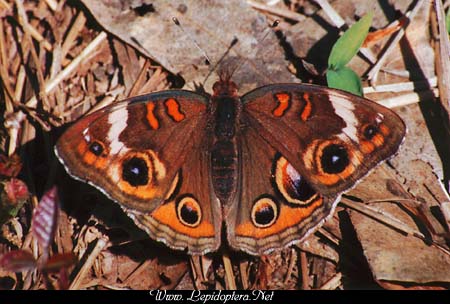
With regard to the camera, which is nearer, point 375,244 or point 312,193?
point 312,193

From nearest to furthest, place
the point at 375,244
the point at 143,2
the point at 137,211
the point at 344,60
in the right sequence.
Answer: the point at 137,211 → the point at 375,244 → the point at 344,60 → the point at 143,2

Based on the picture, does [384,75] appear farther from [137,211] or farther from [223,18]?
[137,211]

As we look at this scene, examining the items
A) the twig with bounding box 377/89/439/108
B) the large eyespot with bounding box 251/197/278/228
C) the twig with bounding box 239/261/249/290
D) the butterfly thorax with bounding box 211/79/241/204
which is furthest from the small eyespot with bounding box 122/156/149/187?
the twig with bounding box 377/89/439/108

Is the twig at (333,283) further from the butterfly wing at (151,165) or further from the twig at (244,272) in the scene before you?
the butterfly wing at (151,165)

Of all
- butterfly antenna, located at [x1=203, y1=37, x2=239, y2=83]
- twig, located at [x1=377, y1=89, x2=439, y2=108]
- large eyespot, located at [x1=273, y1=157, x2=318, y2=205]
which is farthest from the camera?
butterfly antenna, located at [x1=203, y1=37, x2=239, y2=83]

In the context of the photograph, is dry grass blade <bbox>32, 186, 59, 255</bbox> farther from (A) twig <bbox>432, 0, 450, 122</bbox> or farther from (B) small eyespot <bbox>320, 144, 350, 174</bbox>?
(A) twig <bbox>432, 0, 450, 122</bbox>

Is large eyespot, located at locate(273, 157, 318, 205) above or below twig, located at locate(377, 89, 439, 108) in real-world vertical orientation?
below
